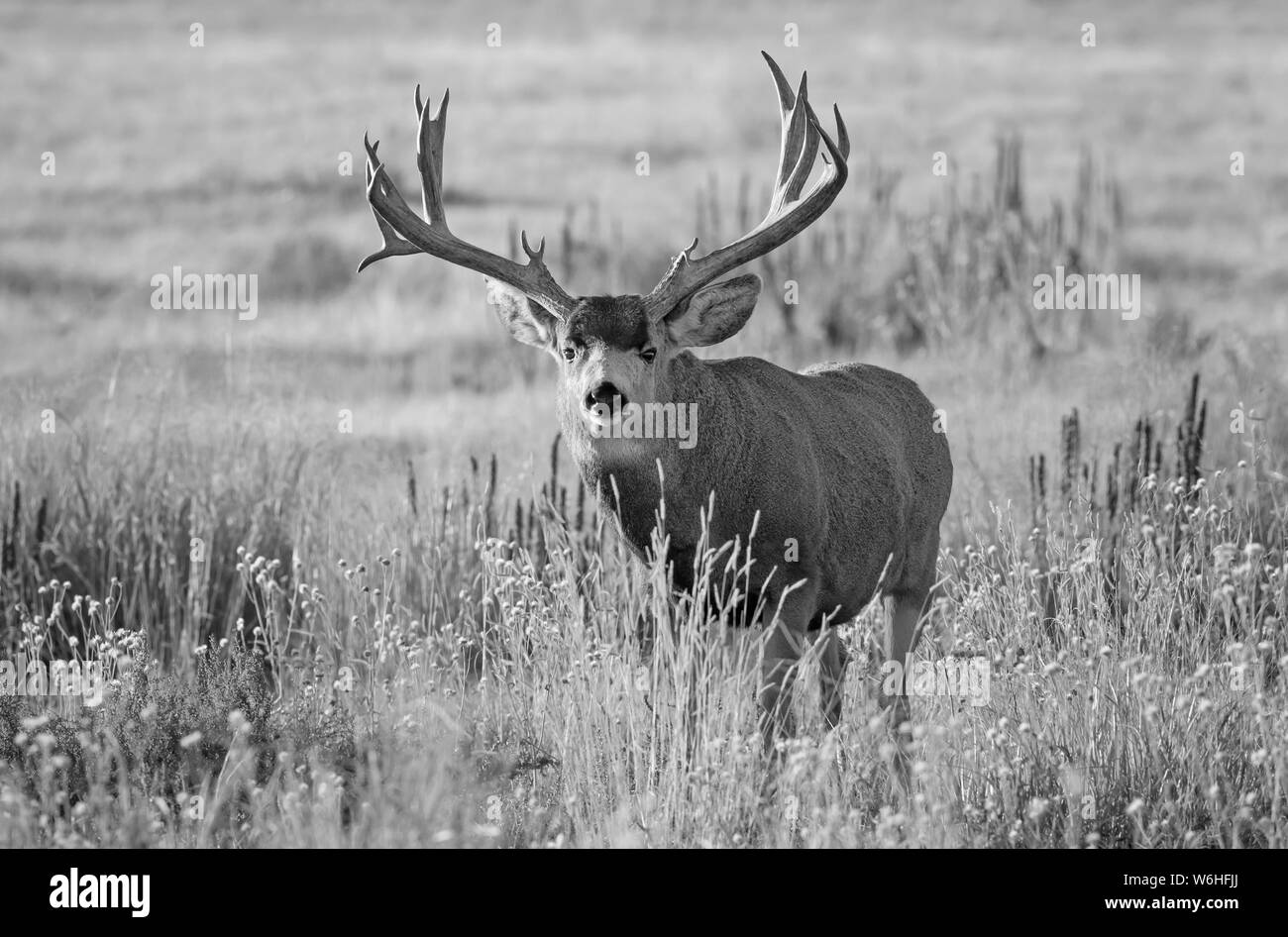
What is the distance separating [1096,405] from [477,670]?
6014mm

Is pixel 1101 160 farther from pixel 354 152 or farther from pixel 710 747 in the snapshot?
pixel 710 747

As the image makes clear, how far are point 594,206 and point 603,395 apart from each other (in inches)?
559

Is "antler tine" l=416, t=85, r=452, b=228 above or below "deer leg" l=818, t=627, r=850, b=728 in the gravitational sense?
above

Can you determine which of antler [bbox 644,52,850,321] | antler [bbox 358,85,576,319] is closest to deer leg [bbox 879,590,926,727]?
antler [bbox 644,52,850,321]

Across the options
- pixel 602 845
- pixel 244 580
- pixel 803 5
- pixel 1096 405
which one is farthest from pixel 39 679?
pixel 803 5

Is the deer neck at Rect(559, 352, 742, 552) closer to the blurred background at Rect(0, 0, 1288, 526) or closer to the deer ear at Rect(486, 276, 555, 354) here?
the deer ear at Rect(486, 276, 555, 354)

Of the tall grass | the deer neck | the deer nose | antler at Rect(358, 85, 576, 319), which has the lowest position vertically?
the tall grass

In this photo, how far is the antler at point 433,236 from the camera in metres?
8.16

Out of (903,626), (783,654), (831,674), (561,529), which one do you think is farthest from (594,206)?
(783,654)

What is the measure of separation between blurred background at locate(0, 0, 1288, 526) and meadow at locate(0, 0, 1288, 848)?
0.36ft

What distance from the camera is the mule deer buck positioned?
7844 millimetres

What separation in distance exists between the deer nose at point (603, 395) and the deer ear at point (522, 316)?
33.6 inches

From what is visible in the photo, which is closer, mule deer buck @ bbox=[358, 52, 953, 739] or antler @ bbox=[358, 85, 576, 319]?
mule deer buck @ bbox=[358, 52, 953, 739]

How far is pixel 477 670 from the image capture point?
9570 millimetres
